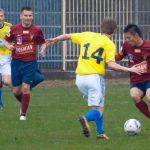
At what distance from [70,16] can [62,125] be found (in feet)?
45.6

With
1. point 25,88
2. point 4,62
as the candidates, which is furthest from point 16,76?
point 4,62

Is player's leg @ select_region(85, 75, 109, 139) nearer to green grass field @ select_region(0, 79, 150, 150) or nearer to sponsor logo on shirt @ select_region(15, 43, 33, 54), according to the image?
green grass field @ select_region(0, 79, 150, 150)

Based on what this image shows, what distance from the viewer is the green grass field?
1220cm

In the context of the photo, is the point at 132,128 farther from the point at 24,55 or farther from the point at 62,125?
the point at 24,55

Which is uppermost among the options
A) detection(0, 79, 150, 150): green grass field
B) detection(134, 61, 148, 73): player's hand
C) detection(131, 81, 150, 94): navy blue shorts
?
detection(134, 61, 148, 73): player's hand

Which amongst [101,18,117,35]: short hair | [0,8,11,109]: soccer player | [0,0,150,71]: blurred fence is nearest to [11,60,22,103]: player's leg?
[0,8,11,109]: soccer player

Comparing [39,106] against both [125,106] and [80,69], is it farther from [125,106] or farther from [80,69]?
[80,69]

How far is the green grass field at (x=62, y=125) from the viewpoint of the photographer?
12.2 m

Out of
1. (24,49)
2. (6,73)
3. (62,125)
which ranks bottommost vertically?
(62,125)

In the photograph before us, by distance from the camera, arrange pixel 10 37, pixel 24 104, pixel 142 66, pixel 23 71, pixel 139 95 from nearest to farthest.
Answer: pixel 142 66, pixel 139 95, pixel 24 104, pixel 23 71, pixel 10 37

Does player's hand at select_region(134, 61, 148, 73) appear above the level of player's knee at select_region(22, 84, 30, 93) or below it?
above

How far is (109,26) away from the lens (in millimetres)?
12820

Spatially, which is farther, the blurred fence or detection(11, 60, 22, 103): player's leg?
the blurred fence

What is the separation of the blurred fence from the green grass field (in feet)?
19.8
